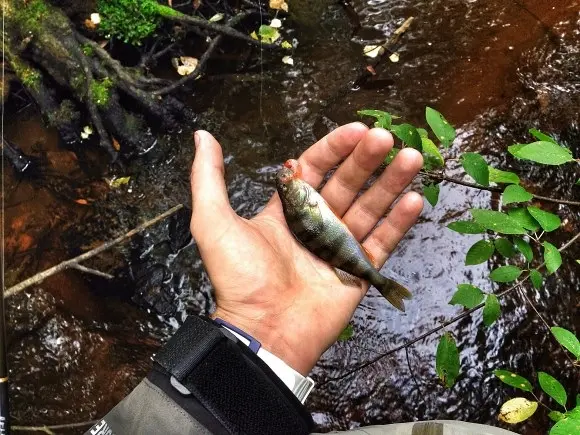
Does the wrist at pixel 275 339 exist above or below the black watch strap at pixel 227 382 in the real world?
below

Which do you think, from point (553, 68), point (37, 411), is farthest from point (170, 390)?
point (553, 68)

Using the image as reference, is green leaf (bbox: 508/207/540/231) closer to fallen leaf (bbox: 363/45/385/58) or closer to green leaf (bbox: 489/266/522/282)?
green leaf (bbox: 489/266/522/282)

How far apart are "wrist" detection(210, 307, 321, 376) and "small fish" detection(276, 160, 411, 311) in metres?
0.58

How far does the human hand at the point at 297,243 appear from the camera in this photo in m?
3.12

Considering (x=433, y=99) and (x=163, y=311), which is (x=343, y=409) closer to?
(x=163, y=311)

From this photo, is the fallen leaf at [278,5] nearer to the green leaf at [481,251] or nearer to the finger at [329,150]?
the finger at [329,150]

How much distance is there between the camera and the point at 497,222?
2.66 m

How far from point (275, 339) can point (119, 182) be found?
272 cm

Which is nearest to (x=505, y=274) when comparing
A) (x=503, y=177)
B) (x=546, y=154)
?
(x=503, y=177)

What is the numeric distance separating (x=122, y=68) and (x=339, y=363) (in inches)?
141

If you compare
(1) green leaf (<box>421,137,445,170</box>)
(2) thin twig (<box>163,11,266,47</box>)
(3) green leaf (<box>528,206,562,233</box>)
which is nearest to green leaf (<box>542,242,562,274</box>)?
(3) green leaf (<box>528,206,562,233</box>)

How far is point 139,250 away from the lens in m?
4.79

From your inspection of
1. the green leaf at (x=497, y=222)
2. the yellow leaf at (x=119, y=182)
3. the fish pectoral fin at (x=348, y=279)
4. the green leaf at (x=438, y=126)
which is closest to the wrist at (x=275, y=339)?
the fish pectoral fin at (x=348, y=279)

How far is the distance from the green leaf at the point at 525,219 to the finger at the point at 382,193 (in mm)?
609
